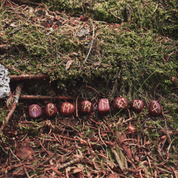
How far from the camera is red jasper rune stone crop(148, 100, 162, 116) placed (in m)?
2.68

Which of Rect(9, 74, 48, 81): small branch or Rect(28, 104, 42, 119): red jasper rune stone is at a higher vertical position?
Rect(9, 74, 48, 81): small branch

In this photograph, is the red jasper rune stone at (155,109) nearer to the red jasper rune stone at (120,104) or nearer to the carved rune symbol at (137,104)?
the carved rune symbol at (137,104)

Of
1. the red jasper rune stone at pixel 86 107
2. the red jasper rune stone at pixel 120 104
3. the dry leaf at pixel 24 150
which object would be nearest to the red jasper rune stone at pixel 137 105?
the red jasper rune stone at pixel 120 104

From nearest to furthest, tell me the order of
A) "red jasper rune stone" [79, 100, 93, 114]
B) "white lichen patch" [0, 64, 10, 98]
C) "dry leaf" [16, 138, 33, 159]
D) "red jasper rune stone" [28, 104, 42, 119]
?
"dry leaf" [16, 138, 33, 159] → "white lichen patch" [0, 64, 10, 98] → "red jasper rune stone" [28, 104, 42, 119] → "red jasper rune stone" [79, 100, 93, 114]

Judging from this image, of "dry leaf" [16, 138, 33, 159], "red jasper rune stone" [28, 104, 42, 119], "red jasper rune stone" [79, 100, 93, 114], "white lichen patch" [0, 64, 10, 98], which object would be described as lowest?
"dry leaf" [16, 138, 33, 159]

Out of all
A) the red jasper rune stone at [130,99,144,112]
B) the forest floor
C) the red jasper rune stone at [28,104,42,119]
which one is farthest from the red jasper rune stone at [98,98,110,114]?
the red jasper rune stone at [28,104,42,119]

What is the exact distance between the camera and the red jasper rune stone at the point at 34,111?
8.22 ft

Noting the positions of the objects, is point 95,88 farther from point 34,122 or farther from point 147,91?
point 34,122

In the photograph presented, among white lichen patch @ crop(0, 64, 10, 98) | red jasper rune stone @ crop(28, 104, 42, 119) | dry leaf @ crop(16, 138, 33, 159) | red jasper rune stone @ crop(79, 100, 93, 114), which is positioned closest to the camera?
dry leaf @ crop(16, 138, 33, 159)

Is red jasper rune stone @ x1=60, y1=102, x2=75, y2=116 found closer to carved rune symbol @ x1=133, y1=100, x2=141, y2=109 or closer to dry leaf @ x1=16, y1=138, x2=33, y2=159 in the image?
dry leaf @ x1=16, y1=138, x2=33, y2=159

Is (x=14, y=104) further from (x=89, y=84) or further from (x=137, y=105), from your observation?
(x=137, y=105)

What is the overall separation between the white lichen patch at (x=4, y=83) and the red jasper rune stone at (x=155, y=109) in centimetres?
204

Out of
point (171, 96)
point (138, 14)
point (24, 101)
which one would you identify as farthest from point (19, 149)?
point (138, 14)

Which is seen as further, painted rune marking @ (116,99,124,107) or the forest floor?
painted rune marking @ (116,99,124,107)
